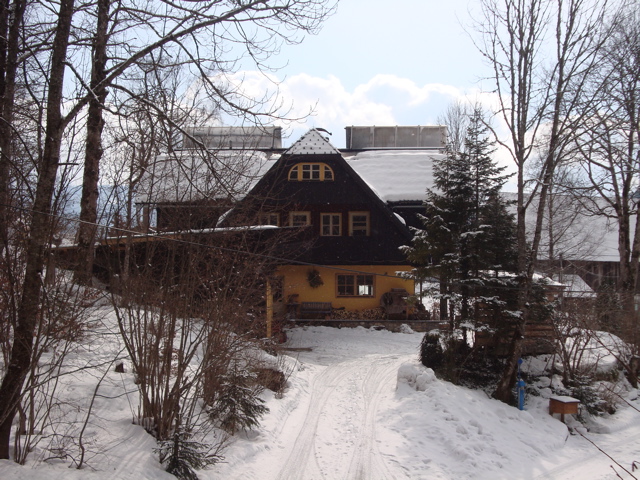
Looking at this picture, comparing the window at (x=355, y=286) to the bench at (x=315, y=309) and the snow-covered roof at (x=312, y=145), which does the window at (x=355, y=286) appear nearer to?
the bench at (x=315, y=309)

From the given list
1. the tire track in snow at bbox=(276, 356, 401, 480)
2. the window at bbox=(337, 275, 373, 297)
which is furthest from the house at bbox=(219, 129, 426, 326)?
the tire track in snow at bbox=(276, 356, 401, 480)

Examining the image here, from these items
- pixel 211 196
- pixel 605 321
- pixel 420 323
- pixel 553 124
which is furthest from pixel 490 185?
pixel 211 196

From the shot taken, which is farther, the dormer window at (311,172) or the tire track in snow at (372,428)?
the dormer window at (311,172)

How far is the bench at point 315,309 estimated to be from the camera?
2289 centimetres

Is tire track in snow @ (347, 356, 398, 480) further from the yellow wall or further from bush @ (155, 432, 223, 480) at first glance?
the yellow wall

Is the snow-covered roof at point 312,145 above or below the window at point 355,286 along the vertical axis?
above

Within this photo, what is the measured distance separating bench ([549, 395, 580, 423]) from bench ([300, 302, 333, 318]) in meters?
11.6

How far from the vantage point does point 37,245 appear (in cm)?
531

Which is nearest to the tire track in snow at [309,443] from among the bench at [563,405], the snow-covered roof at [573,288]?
the bench at [563,405]

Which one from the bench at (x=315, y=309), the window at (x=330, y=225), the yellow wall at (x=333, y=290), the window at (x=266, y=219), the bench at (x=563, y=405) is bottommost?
the bench at (x=563, y=405)

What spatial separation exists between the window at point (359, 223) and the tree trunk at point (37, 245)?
18904 mm

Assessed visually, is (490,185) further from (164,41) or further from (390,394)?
(164,41)

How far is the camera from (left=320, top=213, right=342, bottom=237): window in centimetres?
2403

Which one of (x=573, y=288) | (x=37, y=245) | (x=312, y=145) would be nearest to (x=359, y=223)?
(x=312, y=145)
